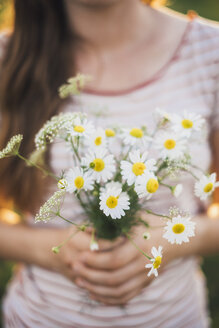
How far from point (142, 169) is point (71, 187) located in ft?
0.28

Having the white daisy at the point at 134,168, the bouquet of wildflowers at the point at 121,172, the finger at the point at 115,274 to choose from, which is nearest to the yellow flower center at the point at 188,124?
the bouquet of wildflowers at the point at 121,172

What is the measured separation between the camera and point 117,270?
762 mm

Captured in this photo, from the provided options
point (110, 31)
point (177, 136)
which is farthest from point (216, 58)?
point (177, 136)

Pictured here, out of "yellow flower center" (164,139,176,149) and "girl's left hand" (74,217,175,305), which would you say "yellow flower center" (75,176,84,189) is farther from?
"girl's left hand" (74,217,175,305)

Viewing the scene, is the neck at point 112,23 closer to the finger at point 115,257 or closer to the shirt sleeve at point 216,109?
the shirt sleeve at point 216,109

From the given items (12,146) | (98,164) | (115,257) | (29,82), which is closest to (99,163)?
(98,164)

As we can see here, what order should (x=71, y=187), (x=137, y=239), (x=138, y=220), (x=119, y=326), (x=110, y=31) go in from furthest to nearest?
(x=110, y=31) → (x=119, y=326) → (x=137, y=239) → (x=138, y=220) → (x=71, y=187)

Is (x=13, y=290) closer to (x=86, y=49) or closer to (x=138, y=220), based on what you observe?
(x=138, y=220)

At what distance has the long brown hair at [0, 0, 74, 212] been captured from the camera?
3.13 ft

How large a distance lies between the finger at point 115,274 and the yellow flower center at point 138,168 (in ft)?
1.22

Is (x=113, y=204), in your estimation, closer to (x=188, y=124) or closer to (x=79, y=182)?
(x=79, y=182)

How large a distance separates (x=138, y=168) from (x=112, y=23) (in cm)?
70

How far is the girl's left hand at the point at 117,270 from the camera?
74cm

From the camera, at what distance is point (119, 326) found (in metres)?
0.88
